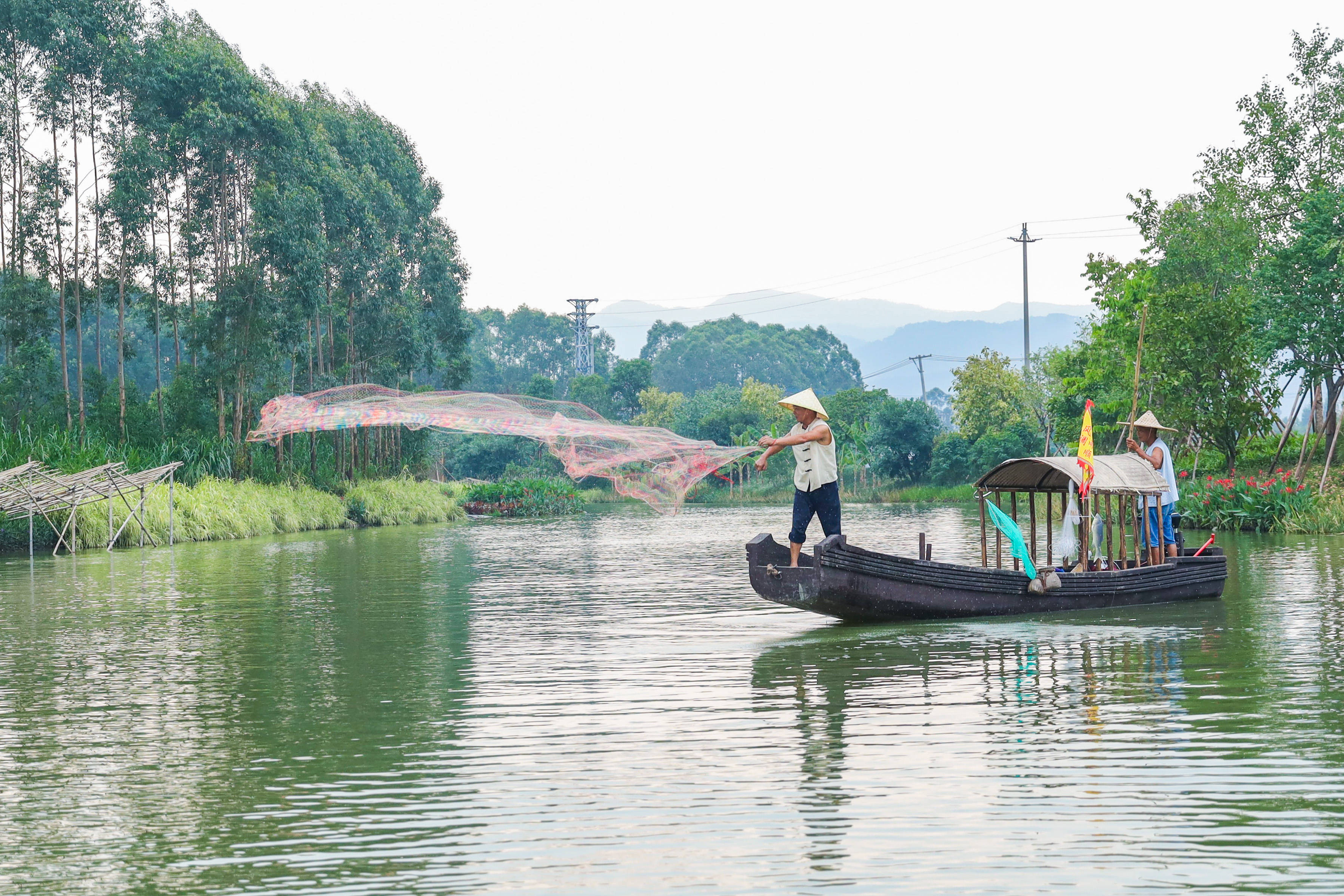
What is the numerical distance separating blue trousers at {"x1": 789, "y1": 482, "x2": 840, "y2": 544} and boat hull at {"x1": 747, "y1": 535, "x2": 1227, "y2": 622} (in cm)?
20

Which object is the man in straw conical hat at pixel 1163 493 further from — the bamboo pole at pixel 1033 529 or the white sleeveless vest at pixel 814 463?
the white sleeveless vest at pixel 814 463

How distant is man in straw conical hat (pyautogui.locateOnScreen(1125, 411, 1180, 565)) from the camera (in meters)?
15.5

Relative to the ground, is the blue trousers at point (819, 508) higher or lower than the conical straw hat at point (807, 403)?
lower

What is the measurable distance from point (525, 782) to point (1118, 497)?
10.7 meters

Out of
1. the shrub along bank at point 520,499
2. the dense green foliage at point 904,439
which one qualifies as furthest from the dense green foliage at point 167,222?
the dense green foliage at point 904,439

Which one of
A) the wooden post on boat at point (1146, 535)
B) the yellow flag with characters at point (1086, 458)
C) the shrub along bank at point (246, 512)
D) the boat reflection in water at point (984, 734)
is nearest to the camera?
the boat reflection in water at point (984, 734)

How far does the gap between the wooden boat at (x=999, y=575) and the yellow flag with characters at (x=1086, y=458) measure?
0.57 feet

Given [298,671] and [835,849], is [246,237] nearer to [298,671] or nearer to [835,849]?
[298,671]

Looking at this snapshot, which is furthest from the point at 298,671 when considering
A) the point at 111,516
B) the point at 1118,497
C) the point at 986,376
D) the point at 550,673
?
the point at 986,376

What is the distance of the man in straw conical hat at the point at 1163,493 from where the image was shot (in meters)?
15.5

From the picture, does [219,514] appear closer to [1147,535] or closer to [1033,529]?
[1033,529]

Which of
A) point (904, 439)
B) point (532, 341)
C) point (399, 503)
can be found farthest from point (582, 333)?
point (399, 503)

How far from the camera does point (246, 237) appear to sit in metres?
40.5

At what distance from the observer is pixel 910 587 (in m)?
13.5
